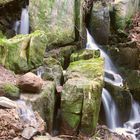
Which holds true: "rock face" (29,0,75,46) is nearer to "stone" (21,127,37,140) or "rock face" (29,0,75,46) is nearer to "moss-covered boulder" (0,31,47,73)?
"moss-covered boulder" (0,31,47,73)

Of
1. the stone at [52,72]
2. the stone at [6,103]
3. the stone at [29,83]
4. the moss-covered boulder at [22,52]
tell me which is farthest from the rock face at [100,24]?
the stone at [6,103]

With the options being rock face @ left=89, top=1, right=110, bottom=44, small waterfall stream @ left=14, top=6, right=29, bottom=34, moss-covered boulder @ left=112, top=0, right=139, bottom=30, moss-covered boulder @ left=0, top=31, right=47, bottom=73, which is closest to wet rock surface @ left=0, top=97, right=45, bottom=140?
moss-covered boulder @ left=0, top=31, right=47, bottom=73

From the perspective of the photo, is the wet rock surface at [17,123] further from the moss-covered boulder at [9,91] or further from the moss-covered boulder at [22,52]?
the moss-covered boulder at [22,52]

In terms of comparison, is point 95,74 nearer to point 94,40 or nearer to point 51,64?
point 51,64

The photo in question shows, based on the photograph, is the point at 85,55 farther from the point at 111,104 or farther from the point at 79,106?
the point at 79,106

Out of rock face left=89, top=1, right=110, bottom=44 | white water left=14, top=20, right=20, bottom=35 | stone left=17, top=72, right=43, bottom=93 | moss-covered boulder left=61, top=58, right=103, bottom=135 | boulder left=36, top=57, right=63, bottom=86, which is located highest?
rock face left=89, top=1, right=110, bottom=44

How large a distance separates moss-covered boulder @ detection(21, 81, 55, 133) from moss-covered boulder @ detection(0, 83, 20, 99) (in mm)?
150

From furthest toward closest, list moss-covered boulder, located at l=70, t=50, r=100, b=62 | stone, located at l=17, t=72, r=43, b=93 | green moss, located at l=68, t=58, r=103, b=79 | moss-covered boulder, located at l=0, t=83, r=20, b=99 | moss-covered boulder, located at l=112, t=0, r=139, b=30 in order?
moss-covered boulder, located at l=112, t=0, r=139, b=30
moss-covered boulder, located at l=70, t=50, r=100, b=62
green moss, located at l=68, t=58, r=103, b=79
stone, located at l=17, t=72, r=43, b=93
moss-covered boulder, located at l=0, t=83, r=20, b=99

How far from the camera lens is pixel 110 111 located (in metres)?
8.00

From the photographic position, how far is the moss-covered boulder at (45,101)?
5842 millimetres

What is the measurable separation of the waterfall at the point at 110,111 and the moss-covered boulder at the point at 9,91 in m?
2.75

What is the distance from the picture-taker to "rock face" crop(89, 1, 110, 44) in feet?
33.7

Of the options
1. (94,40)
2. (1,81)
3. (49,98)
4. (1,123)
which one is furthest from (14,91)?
(94,40)

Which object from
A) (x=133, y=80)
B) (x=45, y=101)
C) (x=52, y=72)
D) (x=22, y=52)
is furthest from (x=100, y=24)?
(x=45, y=101)
